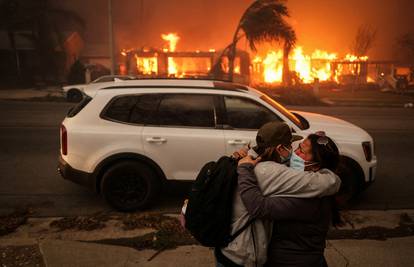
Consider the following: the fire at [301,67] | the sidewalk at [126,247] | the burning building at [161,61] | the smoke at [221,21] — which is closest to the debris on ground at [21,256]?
the sidewalk at [126,247]

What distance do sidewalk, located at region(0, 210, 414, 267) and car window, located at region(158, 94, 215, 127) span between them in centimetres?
125

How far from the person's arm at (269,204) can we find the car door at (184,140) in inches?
132

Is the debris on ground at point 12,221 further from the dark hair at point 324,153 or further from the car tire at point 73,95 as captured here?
the car tire at point 73,95

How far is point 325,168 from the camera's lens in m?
2.48

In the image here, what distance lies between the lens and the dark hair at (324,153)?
2.48 metres

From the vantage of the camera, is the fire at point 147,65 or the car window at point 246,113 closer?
the car window at point 246,113

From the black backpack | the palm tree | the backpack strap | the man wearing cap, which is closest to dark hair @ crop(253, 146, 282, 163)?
the man wearing cap

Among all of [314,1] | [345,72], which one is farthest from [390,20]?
[345,72]

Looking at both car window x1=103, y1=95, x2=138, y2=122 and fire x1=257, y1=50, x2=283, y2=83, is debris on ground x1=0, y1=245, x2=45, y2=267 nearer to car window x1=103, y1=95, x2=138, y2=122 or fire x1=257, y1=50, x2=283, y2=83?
car window x1=103, y1=95, x2=138, y2=122

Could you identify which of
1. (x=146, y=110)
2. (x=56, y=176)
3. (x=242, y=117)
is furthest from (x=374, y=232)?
(x=56, y=176)

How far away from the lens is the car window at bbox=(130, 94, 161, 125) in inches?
229

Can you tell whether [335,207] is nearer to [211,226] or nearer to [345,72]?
[211,226]

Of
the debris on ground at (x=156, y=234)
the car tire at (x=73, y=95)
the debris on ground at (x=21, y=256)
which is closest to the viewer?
the debris on ground at (x=21, y=256)

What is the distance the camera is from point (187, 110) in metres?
5.88
